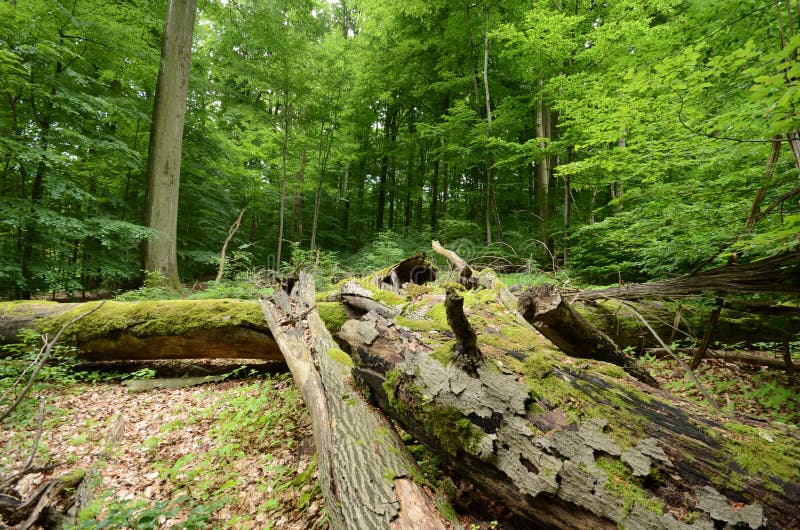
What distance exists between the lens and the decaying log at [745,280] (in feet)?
7.82

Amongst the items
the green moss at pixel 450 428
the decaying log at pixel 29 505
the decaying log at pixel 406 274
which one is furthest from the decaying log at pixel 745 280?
the decaying log at pixel 29 505

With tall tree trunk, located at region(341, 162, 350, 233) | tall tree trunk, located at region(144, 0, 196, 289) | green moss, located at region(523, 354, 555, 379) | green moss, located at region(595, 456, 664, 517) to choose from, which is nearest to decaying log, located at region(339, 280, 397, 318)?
green moss, located at region(523, 354, 555, 379)

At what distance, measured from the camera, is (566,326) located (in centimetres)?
281

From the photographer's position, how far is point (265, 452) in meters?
2.91

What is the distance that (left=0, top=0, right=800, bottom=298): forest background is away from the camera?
346 centimetres

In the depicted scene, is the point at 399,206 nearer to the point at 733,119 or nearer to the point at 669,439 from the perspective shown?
the point at 733,119

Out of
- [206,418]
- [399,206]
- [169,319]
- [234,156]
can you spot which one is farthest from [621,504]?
[399,206]

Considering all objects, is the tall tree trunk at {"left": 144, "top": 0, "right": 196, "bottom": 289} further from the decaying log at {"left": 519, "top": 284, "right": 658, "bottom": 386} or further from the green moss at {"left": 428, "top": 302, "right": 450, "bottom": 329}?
the decaying log at {"left": 519, "top": 284, "right": 658, "bottom": 386}

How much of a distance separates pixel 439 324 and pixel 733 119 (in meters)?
3.25

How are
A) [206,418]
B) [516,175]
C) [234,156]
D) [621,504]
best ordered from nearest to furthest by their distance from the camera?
[621,504] → [206,418] → [234,156] → [516,175]

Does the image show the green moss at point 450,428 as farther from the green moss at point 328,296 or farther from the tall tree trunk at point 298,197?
the tall tree trunk at point 298,197

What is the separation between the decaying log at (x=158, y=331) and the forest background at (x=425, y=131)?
8.07 ft

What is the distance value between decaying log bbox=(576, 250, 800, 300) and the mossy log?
119cm

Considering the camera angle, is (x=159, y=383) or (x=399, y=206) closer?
(x=159, y=383)
